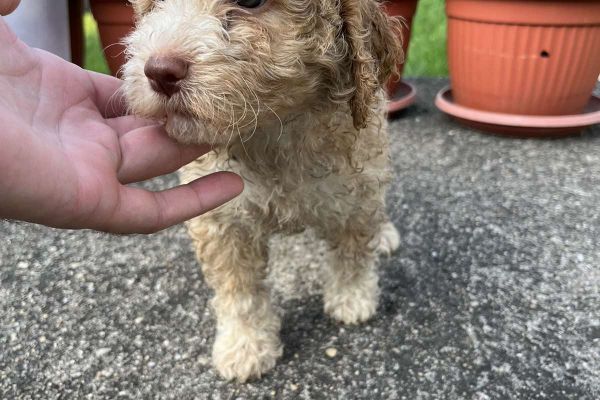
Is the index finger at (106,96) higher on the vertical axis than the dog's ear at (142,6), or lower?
lower

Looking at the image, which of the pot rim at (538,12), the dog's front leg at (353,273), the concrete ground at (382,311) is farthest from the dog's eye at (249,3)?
the pot rim at (538,12)

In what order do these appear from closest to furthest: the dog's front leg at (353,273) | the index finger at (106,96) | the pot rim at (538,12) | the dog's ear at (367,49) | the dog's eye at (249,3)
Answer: the dog's eye at (249,3) → the dog's ear at (367,49) → the index finger at (106,96) → the dog's front leg at (353,273) → the pot rim at (538,12)

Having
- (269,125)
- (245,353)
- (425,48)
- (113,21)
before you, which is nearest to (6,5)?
(269,125)

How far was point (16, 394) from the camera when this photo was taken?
2152 mm

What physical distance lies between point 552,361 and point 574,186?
1.67 m

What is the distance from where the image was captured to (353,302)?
2.49 m

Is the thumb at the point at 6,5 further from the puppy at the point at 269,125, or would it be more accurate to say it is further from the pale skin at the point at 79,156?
the puppy at the point at 269,125

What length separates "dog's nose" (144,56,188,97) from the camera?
143cm

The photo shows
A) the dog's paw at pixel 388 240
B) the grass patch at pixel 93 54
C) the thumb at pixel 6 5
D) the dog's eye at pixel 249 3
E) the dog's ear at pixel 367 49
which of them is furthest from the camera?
A: the grass patch at pixel 93 54

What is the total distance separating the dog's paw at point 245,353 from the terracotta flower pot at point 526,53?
2681 millimetres

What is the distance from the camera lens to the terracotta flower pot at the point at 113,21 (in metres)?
3.79

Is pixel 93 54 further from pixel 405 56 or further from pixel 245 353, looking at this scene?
pixel 245 353

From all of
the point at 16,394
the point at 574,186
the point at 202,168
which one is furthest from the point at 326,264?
the point at 574,186

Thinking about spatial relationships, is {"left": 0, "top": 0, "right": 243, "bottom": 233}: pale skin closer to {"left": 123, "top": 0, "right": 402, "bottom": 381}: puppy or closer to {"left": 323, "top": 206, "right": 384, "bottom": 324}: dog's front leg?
{"left": 123, "top": 0, "right": 402, "bottom": 381}: puppy
